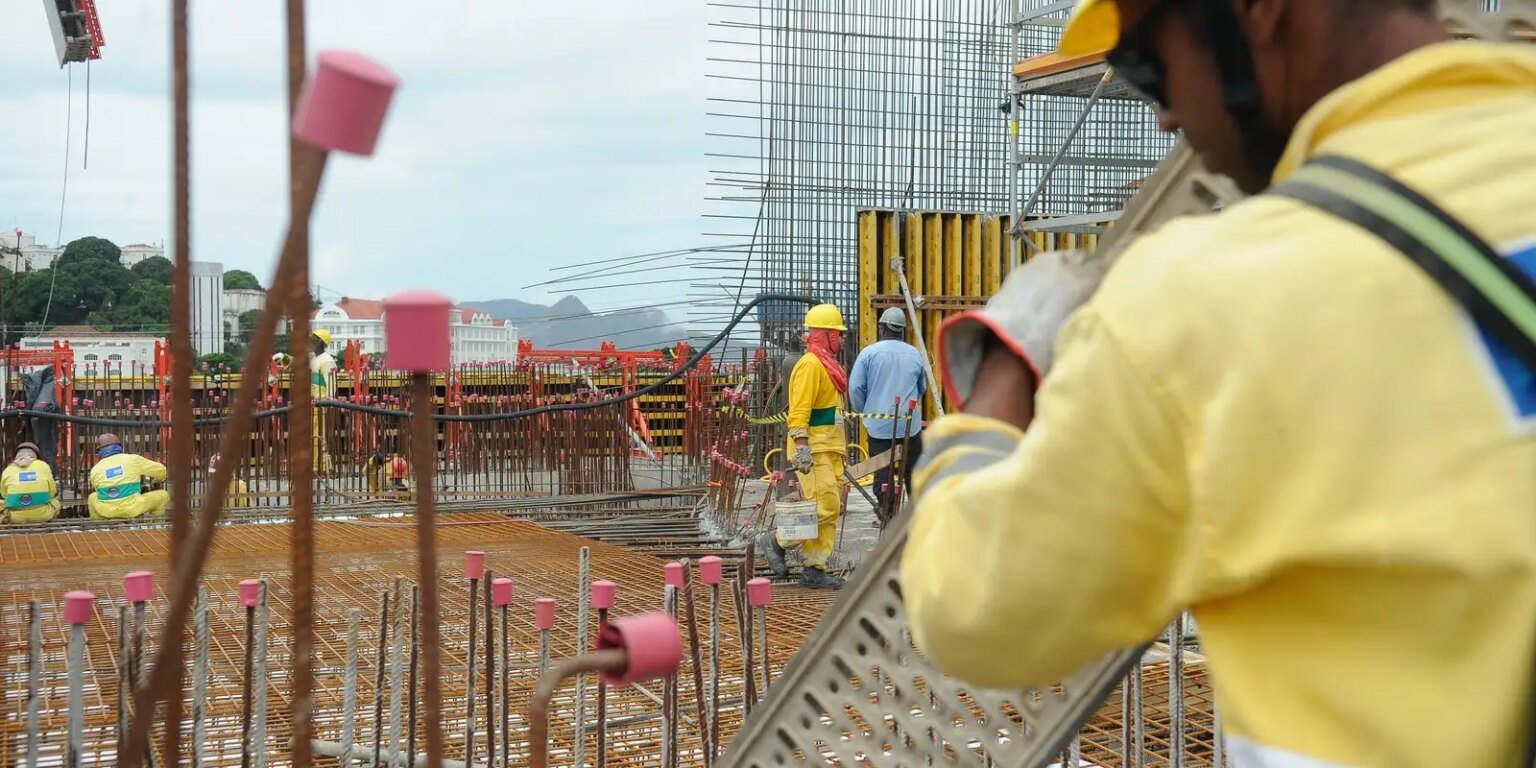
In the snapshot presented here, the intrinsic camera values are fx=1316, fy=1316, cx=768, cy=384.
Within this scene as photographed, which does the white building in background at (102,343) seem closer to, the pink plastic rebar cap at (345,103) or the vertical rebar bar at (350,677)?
the vertical rebar bar at (350,677)

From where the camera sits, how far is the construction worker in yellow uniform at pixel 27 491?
10.6 metres

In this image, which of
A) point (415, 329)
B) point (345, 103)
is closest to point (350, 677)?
point (415, 329)

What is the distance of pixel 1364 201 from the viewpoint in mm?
930

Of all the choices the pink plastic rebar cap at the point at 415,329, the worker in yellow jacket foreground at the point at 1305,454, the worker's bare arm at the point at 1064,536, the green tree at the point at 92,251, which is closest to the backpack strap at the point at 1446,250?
the worker in yellow jacket foreground at the point at 1305,454

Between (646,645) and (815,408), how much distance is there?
740 cm

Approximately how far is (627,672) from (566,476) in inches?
472

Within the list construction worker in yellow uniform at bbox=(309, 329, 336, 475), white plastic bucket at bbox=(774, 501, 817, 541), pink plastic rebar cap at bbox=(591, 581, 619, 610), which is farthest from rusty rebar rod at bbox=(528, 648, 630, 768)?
construction worker in yellow uniform at bbox=(309, 329, 336, 475)

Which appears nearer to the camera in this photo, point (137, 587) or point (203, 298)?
point (137, 587)

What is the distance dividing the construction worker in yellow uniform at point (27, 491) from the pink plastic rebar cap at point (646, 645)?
10969 millimetres

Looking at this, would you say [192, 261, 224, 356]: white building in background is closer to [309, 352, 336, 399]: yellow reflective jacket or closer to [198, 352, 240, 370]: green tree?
[198, 352, 240, 370]: green tree

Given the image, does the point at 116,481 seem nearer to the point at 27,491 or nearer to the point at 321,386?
the point at 27,491

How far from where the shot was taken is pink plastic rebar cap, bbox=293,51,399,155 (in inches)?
41.8

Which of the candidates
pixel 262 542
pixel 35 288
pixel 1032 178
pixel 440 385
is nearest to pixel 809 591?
pixel 262 542

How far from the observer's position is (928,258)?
45.2ft
